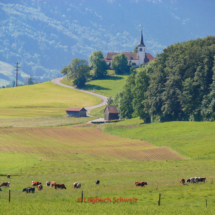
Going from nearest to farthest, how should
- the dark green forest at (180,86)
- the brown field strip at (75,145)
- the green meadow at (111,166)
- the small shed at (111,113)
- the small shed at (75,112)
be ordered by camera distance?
the green meadow at (111,166) → the brown field strip at (75,145) → the dark green forest at (180,86) → the small shed at (111,113) → the small shed at (75,112)

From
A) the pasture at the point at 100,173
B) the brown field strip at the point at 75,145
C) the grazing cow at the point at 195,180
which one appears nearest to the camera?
the pasture at the point at 100,173

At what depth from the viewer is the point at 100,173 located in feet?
150

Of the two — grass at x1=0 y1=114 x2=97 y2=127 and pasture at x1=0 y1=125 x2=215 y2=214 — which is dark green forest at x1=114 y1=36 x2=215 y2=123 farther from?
grass at x1=0 y1=114 x2=97 y2=127

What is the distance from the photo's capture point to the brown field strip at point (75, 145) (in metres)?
62.9

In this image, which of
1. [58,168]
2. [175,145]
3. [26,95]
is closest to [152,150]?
[175,145]

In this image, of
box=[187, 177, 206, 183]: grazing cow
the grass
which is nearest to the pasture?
box=[187, 177, 206, 183]: grazing cow

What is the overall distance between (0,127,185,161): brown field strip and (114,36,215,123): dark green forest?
19.0 metres

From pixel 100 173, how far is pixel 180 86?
192 ft

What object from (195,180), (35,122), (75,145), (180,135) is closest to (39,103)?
(35,122)

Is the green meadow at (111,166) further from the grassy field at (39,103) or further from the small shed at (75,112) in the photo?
the grassy field at (39,103)

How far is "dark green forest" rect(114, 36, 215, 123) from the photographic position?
90812 millimetres

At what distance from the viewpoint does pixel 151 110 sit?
102 metres

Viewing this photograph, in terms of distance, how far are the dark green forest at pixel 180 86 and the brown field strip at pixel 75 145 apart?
1896 centimetres

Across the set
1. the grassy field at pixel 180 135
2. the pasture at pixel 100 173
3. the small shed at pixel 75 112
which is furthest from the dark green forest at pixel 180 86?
the small shed at pixel 75 112
